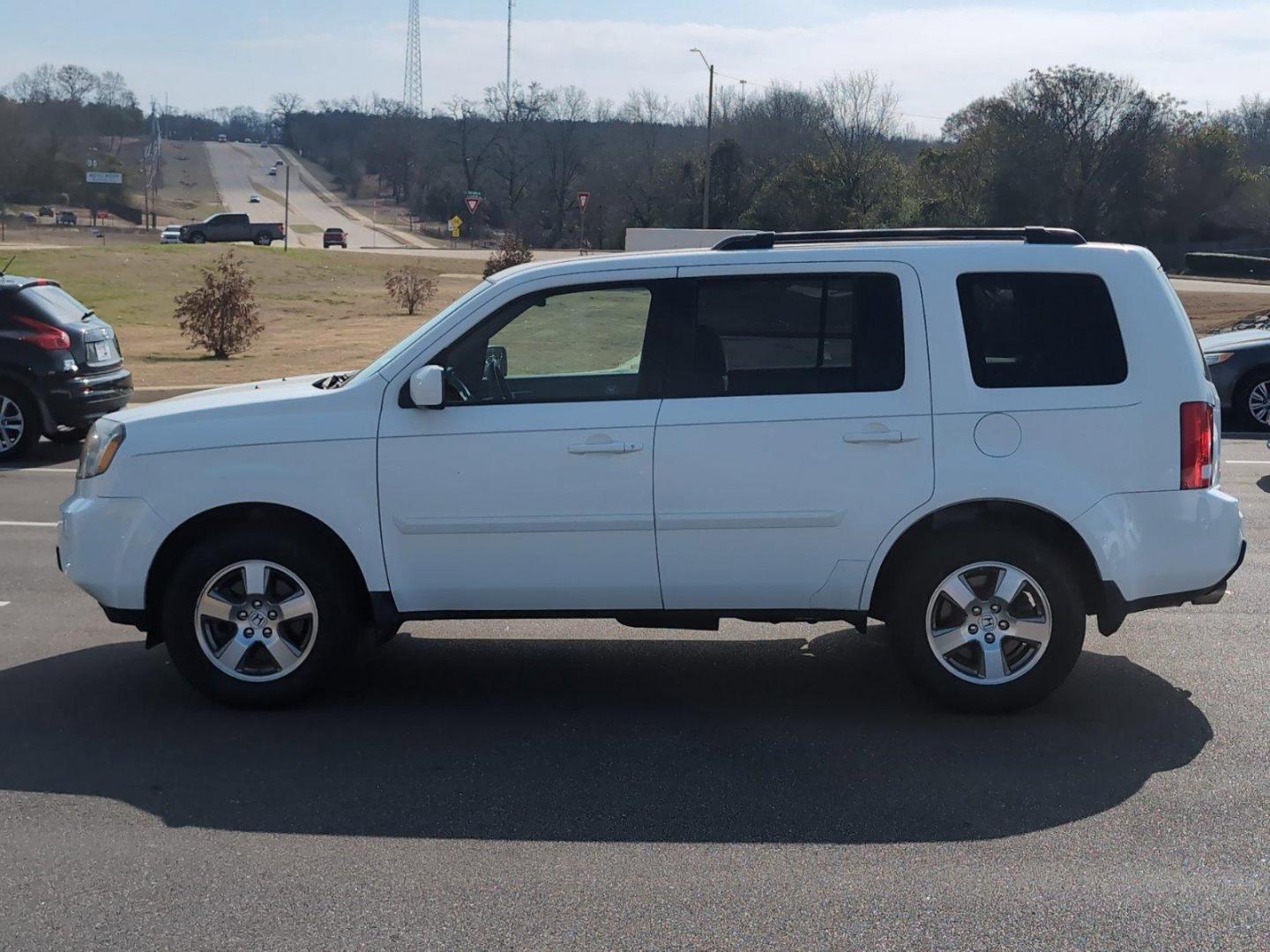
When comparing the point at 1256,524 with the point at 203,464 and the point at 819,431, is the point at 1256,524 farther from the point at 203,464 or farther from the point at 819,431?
the point at 203,464

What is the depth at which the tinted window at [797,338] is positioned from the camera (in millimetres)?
5570

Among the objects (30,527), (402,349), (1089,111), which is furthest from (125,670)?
(1089,111)

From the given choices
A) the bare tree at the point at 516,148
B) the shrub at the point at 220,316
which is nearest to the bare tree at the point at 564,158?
the bare tree at the point at 516,148

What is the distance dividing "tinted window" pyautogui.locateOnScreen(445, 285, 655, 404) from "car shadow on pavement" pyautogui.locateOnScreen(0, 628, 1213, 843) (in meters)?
1.38

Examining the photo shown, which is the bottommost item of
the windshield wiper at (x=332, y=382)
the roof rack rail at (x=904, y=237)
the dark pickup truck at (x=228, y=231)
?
the windshield wiper at (x=332, y=382)

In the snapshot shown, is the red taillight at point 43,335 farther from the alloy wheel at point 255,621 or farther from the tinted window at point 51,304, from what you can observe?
the alloy wheel at point 255,621

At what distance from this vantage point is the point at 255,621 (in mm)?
5754

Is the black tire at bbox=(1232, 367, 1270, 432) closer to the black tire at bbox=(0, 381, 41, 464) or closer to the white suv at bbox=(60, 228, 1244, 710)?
the white suv at bbox=(60, 228, 1244, 710)

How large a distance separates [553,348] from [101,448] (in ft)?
6.49

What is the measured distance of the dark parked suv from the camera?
42.7 ft

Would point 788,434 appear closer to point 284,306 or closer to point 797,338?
point 797,338

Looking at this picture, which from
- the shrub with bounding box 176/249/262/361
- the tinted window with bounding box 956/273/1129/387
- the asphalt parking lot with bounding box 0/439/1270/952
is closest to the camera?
the asphalt parking lot with bounding box 0/439/1270/952

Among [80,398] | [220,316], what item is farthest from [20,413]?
[220,316]

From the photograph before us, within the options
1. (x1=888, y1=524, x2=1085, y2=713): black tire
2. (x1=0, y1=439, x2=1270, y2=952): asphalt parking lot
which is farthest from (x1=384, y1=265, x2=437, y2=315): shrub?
(x1=888, y1=524, x2=1085, y2=713): black tire
